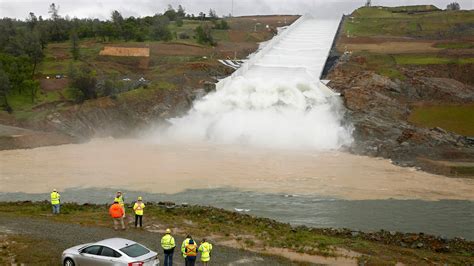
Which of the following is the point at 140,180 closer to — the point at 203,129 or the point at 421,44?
the point at 203,129

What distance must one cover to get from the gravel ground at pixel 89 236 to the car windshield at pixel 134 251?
2245mm

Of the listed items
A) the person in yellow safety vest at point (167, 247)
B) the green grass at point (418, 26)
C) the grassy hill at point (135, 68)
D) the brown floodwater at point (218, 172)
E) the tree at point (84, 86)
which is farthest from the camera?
the green grass at point (418, 26)

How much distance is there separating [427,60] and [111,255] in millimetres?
51313

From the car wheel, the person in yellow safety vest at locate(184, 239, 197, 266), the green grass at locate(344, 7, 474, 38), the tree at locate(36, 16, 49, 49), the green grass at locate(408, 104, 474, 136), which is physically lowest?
the car wheel

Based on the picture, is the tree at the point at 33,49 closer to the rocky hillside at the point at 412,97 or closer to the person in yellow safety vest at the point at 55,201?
the rocky hillside at the point at 412,97

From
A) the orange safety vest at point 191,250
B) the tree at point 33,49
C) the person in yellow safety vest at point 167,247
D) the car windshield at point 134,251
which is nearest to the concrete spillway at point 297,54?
the tree at point 33,49

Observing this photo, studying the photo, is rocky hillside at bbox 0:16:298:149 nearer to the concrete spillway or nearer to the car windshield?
the concrete spillway

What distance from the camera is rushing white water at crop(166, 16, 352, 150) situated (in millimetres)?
44469

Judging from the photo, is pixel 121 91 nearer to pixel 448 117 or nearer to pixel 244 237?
pixel 448 117

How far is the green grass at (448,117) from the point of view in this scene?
1725 inches

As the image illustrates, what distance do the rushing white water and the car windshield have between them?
2971cm

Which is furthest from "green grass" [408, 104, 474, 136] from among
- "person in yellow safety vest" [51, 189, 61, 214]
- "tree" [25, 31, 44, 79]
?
"tree" [25, 31, 44, 79]

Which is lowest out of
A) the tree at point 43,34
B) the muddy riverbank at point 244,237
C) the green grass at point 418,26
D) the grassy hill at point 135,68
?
the muddy riverbank at point 244,237

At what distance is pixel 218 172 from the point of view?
33812 mm
